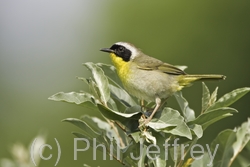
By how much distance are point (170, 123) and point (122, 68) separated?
1.18 m

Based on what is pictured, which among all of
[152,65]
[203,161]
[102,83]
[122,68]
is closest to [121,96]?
A: [102,83]

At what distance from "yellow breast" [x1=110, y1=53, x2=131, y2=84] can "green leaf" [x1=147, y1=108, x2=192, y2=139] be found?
836mm

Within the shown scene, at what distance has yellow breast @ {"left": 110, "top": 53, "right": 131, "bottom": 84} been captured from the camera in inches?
125

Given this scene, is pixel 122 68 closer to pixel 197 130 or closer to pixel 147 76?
pixel 147 76

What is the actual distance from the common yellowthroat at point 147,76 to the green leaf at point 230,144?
0.76m

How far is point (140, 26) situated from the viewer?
9.31m

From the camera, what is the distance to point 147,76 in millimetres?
3348

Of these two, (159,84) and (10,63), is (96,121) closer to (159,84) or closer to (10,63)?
(159,84)

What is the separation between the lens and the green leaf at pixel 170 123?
2.07 metres

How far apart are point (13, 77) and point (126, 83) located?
7.58 m

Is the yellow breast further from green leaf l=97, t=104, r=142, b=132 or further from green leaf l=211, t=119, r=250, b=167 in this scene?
green leaf l=211, t=119, r=250, b=167

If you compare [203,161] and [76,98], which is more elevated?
[76,98]

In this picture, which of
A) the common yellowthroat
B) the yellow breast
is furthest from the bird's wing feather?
the yellow breast

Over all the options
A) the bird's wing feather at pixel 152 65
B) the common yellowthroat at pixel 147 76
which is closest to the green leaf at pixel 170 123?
the common yellowthroat at pixel 147 76
